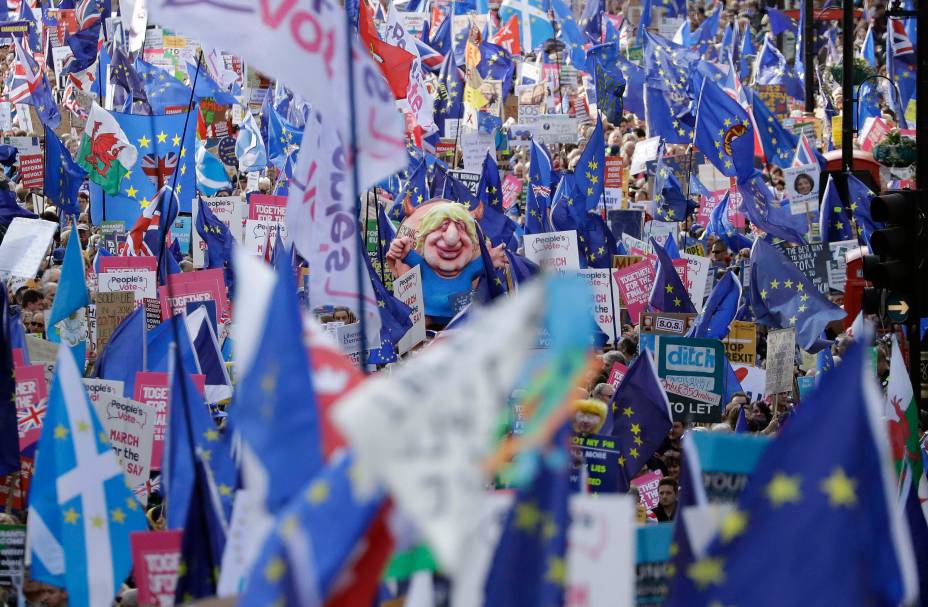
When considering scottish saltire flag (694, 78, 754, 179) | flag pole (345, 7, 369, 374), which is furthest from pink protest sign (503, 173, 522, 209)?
flag pole (345, 7, 369, 374)

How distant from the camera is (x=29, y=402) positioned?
7.77 m

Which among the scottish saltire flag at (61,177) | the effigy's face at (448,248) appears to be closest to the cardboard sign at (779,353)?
the effigy's face at (448,248)

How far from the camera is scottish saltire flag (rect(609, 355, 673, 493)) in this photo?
8.38 m

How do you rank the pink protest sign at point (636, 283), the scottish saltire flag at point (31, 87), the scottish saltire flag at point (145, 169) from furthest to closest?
1. the scottish saltire flag at point (31, 87)
2. the scottish saltire flag at point (145, 169)
3. the pink protest sign at point (636, 283)

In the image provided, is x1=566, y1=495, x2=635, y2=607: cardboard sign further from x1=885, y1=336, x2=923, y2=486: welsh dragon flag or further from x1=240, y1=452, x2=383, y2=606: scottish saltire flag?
x1=885, y1=336, x2=923, y2=486: welsh dragon flag

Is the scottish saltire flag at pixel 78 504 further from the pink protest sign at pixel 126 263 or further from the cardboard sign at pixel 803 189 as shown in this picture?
the cardboard sign at pixel 803 189

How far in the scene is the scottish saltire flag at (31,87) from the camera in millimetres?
18391

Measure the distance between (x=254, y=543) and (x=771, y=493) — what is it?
1340 millimetres

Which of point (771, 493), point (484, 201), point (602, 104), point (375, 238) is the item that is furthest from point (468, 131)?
point (771, 493)

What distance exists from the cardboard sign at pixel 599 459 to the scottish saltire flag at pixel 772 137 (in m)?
11.4

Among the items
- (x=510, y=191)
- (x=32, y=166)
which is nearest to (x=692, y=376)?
(x=510, y=191)

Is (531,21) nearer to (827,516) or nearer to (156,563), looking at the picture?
(156,563)

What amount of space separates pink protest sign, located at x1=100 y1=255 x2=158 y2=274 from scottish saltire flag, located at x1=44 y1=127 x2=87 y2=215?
4.39m

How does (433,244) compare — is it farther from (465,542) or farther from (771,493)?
(465,542)
